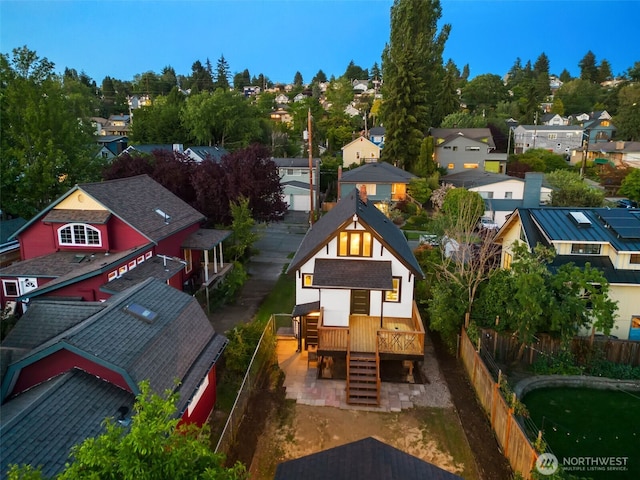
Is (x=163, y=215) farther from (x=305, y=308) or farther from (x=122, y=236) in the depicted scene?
(x=305, y=308)

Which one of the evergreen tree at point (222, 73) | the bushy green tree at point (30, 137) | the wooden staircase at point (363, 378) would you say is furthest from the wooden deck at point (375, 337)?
the evergreen tree at point (222, 73)

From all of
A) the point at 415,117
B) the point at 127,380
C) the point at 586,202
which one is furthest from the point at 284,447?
the point at 415,117

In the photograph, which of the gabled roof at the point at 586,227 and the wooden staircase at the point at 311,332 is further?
the gabled roof at the point at 586,227

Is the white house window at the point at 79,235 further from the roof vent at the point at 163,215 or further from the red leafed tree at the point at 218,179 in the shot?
the red leafed tree at the point at 218,179

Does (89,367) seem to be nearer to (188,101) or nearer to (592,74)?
(188,101)

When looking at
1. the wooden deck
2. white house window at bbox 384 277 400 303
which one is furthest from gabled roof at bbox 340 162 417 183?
the wooden deck

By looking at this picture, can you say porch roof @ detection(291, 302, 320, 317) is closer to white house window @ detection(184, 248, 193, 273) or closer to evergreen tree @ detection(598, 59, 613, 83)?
white house window @ detection(184, 248, 193, 273)

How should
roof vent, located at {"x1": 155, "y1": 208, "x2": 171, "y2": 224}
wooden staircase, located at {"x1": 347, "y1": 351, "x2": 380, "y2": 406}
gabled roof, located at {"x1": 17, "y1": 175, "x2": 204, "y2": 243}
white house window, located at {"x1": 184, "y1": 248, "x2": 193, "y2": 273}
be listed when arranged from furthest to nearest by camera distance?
white house window, located at {"x1": 184, "y1": 248, "x2": 193, "y2": 273} < roof vent, located at {"x1": 155, "y1": 208, "x2": 171, "y2": 224} < gabled roof, located at {"x1": 17, "y1": 175, "x2": 204, "y2": 243} < wooden staircase, located at {"x1": 347, "y1": 351, "x2": 380, "y2": 406}
